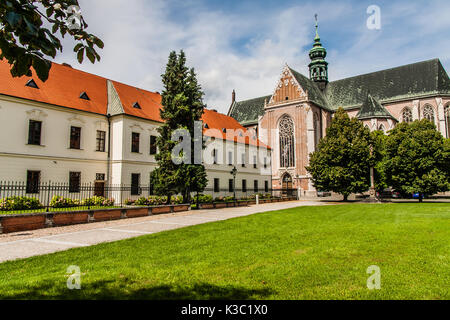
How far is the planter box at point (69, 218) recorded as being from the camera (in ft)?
37.9

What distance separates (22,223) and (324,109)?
48906 millimetres

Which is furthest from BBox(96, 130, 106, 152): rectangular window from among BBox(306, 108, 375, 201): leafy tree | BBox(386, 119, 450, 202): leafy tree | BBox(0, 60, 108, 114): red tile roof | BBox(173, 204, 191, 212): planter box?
BBox(386, 119, 450, 202): leafy tree

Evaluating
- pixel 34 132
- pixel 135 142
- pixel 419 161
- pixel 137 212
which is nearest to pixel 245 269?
pixel 137 212

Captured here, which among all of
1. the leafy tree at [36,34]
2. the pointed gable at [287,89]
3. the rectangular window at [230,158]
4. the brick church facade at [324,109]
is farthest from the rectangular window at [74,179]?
the pointed gable at [287,89]

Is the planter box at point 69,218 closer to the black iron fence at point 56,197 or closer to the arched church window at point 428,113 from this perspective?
the black iron fence at point 56,197

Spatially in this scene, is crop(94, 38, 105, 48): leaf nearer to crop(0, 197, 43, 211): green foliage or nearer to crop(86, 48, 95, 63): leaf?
crop(86, 48, 95, 63): leaf

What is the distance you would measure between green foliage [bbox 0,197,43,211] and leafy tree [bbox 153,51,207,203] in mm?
7215

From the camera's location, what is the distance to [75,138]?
22.4 meters

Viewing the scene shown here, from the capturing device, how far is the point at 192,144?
2061cm

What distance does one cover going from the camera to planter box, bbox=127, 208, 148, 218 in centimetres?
1460

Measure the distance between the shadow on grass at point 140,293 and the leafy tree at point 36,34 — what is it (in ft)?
9.12

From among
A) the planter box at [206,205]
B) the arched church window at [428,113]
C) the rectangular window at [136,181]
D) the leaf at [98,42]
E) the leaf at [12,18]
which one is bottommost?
the planter box at [206,205]
